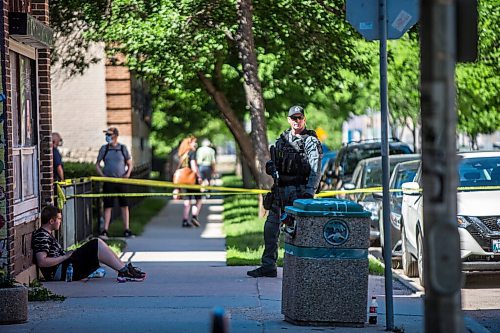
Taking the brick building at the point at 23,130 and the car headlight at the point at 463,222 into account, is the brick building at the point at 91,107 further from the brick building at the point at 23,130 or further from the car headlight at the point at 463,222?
the car headlight at the point at 463,222

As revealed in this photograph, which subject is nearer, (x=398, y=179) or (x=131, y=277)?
(x=131, y=277)

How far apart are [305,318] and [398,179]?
839cm

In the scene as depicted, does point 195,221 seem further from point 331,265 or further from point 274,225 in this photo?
point 331,265

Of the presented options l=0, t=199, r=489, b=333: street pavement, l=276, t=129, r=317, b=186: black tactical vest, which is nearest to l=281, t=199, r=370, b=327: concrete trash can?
l=0, t=199, r=489, b=333: street pavement

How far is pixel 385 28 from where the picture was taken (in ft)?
32.1

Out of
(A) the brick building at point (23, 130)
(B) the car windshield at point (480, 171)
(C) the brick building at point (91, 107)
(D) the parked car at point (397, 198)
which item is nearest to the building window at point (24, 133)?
(A) the brick building at point (23, 130)

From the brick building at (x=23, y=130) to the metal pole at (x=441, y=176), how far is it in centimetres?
547

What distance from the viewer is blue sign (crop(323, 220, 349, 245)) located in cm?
982

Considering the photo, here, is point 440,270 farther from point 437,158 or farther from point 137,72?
point 137,72

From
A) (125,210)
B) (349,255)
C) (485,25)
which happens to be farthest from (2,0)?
(485,25)

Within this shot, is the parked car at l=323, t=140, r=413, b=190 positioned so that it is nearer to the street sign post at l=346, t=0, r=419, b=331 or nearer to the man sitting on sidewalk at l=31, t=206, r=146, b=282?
the man sitting on sidewalk at l=31, t=206, r=146, b=282

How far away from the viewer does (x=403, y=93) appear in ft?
123

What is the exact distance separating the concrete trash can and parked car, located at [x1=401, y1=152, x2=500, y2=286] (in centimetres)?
310

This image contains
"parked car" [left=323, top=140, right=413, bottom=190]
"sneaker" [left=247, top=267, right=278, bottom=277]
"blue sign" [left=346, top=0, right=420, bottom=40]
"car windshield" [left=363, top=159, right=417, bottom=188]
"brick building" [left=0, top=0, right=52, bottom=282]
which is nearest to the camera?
"blue sign" [left=346, top=0, right=420, bottom=40]
